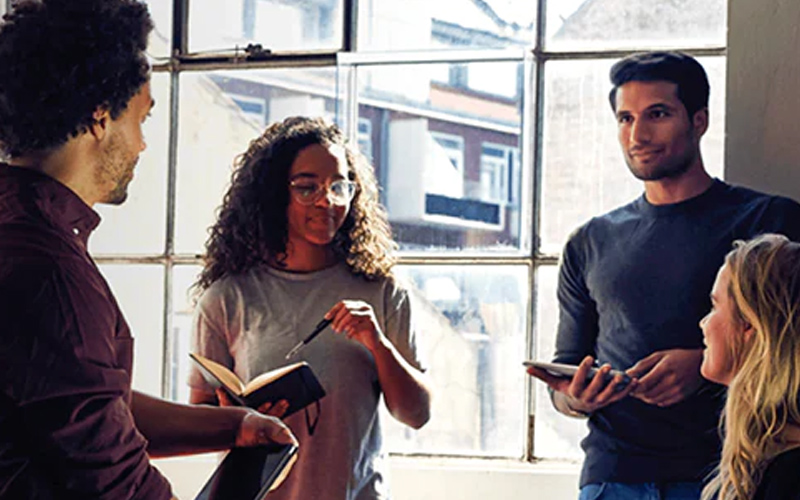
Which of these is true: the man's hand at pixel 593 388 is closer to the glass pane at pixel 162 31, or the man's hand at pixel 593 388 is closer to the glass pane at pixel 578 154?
the glass pane at pixel 578 154

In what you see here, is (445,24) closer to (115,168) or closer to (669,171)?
(669,171)

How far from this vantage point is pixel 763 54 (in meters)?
2.67

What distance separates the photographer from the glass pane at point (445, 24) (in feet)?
9.97

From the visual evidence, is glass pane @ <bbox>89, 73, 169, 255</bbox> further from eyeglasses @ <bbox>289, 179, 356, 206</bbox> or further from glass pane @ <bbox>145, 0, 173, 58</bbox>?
eyeglasses @ <bbox>289, 179, 356, 206</bbox>

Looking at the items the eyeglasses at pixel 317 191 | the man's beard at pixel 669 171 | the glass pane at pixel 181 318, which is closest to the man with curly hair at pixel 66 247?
the eyeglasses at pixel 317 191

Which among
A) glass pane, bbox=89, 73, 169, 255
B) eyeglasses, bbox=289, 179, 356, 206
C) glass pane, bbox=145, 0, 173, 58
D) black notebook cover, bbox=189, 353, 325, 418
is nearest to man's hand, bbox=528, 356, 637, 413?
black notebook cover, bbox=189, 353, 325, 418

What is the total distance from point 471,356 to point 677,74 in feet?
3.08

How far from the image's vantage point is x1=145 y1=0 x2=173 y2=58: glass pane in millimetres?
3289

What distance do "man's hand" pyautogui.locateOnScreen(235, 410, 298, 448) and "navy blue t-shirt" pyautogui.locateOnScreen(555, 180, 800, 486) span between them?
70cm

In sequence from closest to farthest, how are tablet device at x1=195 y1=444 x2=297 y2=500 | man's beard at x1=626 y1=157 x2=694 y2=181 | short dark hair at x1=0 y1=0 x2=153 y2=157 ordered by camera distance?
short dark hair at x1=0 y1=0 x2=153 y2=157 < tablet device at x1=195 y1=444 x2=297 y2=500 < man's beard at x1=626 y1=157 x2=694 y2=181

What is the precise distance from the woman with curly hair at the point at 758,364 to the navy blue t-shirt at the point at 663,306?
135 millimetres

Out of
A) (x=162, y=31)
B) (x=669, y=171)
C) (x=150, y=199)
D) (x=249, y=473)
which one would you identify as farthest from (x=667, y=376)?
(x=162, y=31)

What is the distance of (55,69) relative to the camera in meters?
1.57

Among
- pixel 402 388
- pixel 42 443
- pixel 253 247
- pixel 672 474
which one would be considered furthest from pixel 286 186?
pixel 42 443
